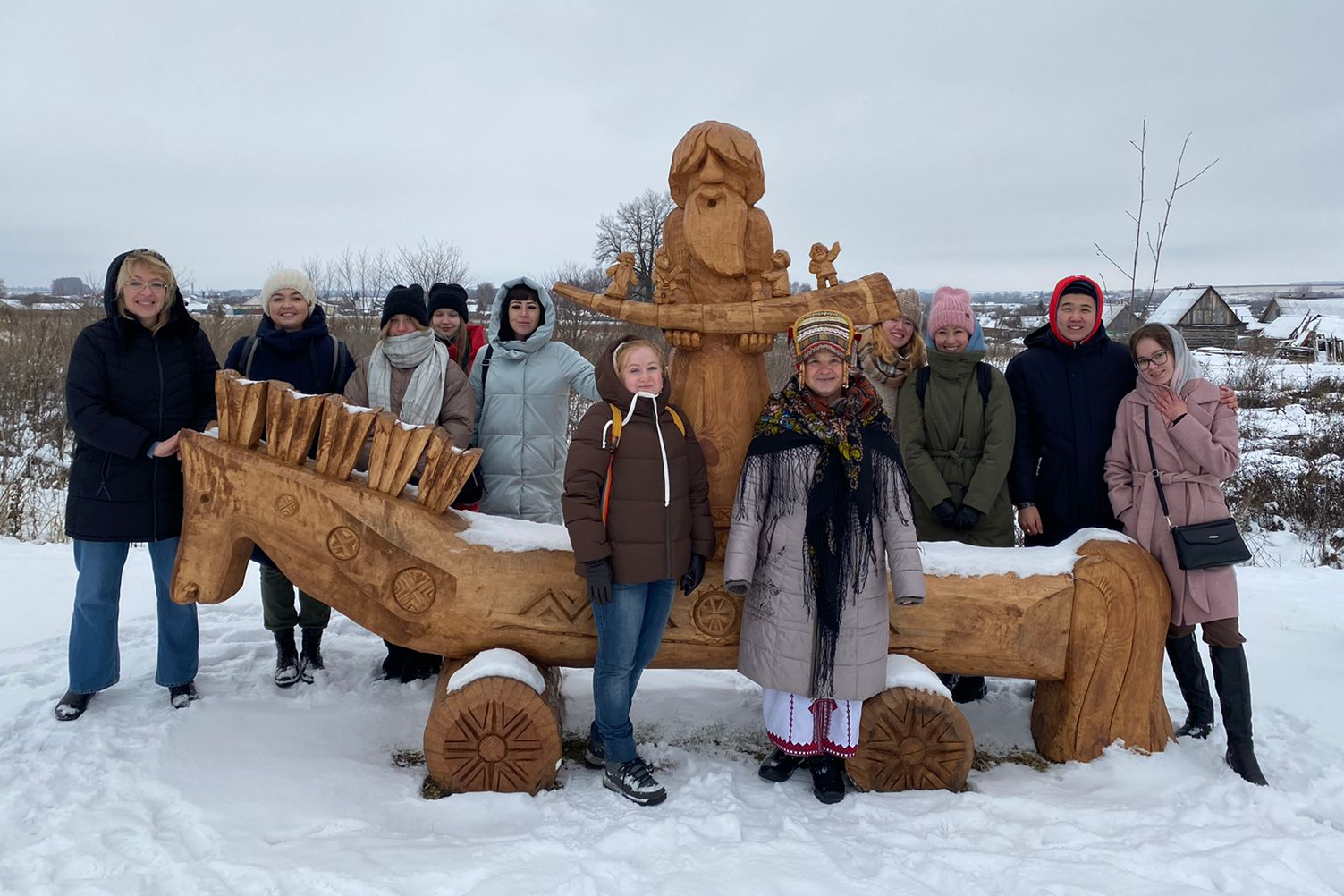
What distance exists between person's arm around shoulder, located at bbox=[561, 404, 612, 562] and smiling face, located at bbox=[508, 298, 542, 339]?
3.33 ft

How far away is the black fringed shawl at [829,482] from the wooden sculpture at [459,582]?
1.32 ft

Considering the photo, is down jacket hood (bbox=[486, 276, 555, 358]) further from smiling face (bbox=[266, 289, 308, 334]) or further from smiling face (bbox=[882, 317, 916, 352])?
smiling face (bbox=[882, 317, 916, 352])

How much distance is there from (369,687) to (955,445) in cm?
294

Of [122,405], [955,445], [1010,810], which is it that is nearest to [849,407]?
[955,445]

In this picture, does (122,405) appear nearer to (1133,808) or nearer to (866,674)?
(866,674)

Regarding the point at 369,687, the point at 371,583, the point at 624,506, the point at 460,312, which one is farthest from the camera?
the point at 460,312

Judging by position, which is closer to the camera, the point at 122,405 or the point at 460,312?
the point at 122,405

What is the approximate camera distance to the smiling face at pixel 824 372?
8.81 feet

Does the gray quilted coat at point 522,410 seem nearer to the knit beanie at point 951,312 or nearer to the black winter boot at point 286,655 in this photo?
the black winter boot at point 286,655

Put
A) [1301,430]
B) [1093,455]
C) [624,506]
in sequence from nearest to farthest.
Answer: [624,506]
[1093,455]
[1301,430]

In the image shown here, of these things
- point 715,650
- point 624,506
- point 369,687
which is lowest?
point 369,687

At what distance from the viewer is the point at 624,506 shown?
8.58 ft

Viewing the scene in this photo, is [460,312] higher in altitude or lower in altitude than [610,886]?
higher

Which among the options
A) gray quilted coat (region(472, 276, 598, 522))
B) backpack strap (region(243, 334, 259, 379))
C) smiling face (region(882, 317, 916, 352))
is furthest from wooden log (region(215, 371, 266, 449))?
smiling face (region(882, 317, 916, 352))
